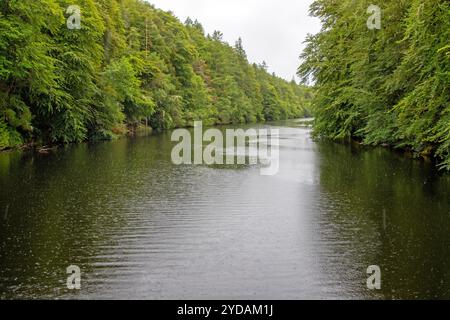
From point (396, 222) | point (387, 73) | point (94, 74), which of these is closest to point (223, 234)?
point (396, 222)

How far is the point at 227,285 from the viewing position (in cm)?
708

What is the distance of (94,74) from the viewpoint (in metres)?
35.6

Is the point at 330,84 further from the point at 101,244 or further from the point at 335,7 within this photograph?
the point at 101,244

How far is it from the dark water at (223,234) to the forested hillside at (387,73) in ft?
8.73

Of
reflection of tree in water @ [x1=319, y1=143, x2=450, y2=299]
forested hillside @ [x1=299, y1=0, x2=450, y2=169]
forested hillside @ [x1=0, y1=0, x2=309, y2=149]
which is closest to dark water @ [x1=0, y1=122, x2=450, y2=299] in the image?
reflection of tree in water @ [x1=319, y1=143, x2=450, y2=299]

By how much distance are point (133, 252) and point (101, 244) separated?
899 mm

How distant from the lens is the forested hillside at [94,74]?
24.6 meters

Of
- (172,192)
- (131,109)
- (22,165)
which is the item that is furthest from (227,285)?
(131,109)

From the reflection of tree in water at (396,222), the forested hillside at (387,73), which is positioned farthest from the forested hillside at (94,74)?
the reflection of tree in water at (396,222)

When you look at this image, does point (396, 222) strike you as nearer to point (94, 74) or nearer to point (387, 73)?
point (387, 73)

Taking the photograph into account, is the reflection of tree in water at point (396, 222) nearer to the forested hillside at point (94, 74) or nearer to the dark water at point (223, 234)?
the dark water at point (223, 234)

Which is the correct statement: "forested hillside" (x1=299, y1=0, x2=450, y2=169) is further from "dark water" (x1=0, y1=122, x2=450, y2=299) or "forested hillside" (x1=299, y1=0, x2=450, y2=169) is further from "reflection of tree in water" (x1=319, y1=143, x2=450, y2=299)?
"dark water" (x1=0, y1=122, x2=450, y2=299)

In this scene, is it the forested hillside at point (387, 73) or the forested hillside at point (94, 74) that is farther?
the forested hillside at point (94, 74)
